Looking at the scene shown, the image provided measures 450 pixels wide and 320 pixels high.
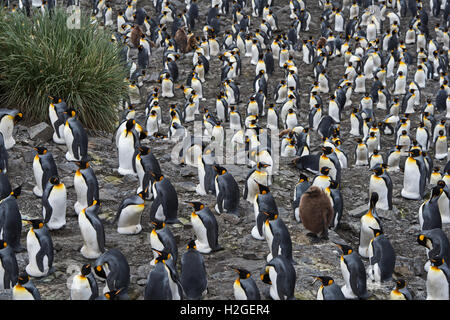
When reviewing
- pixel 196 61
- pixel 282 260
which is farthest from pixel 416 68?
pixel 282 260

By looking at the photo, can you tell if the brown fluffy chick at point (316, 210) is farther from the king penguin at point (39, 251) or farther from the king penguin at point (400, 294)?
the king penguin at point (39, 251)

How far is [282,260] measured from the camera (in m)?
6.57

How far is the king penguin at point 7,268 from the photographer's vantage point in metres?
6.21

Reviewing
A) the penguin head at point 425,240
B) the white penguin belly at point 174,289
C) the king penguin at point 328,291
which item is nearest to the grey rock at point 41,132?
the white penguin belly at point 174,289

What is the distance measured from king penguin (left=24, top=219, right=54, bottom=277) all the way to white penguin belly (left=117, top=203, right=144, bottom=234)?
1.30 m

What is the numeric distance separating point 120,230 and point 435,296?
3917 millimetres

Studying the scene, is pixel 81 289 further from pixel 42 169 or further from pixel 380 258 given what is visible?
pixel 380 258

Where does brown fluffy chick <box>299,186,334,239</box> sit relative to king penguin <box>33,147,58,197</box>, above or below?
below

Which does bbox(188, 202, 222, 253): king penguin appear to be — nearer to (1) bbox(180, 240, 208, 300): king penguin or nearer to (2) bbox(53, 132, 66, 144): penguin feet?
(1) bbox(180, 240, 208, 300): king penguin

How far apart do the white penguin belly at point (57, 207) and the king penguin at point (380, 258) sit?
389cm

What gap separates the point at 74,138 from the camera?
31.1 ft

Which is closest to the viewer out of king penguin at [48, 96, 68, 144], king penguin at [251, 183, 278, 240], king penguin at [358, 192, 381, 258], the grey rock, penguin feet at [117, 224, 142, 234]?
penguin feet at [117, 224, 142, 234]

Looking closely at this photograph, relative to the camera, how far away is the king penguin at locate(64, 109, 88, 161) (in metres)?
9.46

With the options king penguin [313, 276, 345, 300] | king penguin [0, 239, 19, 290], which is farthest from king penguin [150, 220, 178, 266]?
king penguin [313, 276, 345, 300]
